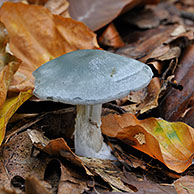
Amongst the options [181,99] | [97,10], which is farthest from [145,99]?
[97,10]

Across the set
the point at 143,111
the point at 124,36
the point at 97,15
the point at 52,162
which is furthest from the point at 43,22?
the point at 52,162

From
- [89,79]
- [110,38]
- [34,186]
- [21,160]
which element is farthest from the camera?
[110,38]

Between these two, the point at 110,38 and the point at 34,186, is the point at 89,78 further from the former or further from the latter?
the point at 110,38

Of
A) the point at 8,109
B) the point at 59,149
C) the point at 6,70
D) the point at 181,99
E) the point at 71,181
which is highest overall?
the point at 6,70

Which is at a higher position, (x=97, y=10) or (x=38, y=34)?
(x=38, y=34)

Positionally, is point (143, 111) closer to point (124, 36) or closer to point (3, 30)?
point (3, 30)

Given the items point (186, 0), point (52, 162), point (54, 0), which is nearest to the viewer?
point (52, 162)
